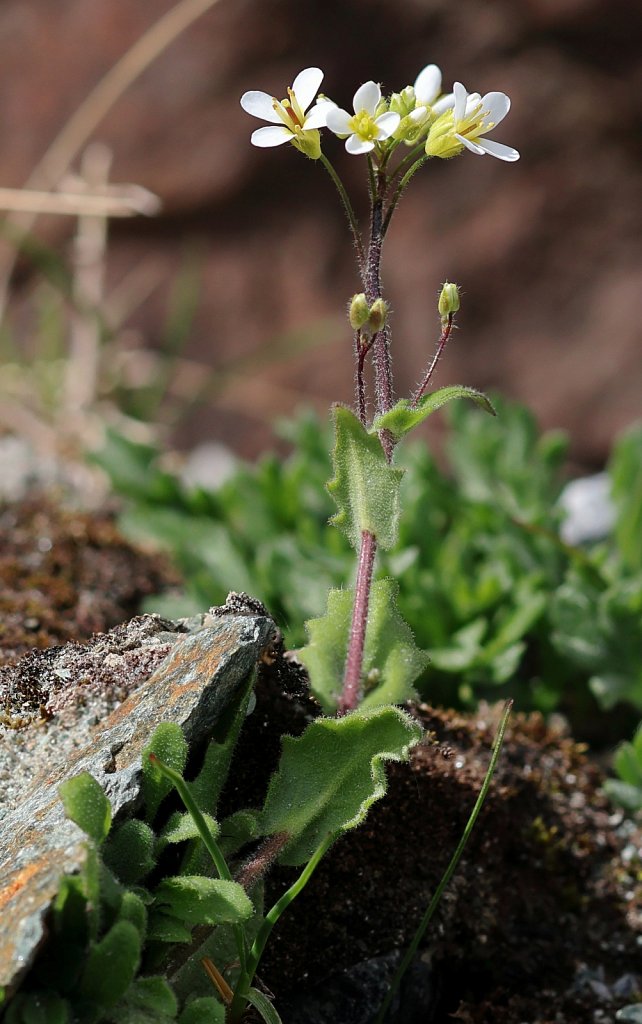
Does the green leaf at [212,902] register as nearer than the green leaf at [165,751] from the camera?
Yes

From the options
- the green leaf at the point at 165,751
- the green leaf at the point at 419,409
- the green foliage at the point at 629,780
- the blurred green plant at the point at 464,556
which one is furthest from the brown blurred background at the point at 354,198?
the green leaf at the point at 165,751

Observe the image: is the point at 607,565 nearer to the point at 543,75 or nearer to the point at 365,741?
the point at 365,741

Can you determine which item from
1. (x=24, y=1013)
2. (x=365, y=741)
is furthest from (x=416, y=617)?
(x=24, y=1013)

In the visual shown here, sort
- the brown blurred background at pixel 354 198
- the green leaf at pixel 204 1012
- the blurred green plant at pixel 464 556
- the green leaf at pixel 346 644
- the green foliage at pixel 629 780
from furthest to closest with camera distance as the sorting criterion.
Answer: the brown blurred background at pixel 354 198 → the blurred green plant at pixel 464 556 → the green foliage at pixel 629 780 → the green leaf at pixel 346 644 → the green leaf at pixel 204 1012

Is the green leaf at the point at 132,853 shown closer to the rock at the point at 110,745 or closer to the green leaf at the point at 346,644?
the rock at the point at 110,745

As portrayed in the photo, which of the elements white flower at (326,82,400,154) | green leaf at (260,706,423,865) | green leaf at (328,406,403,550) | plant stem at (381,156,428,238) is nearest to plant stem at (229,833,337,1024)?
green leaf at (260,706,423,865)
